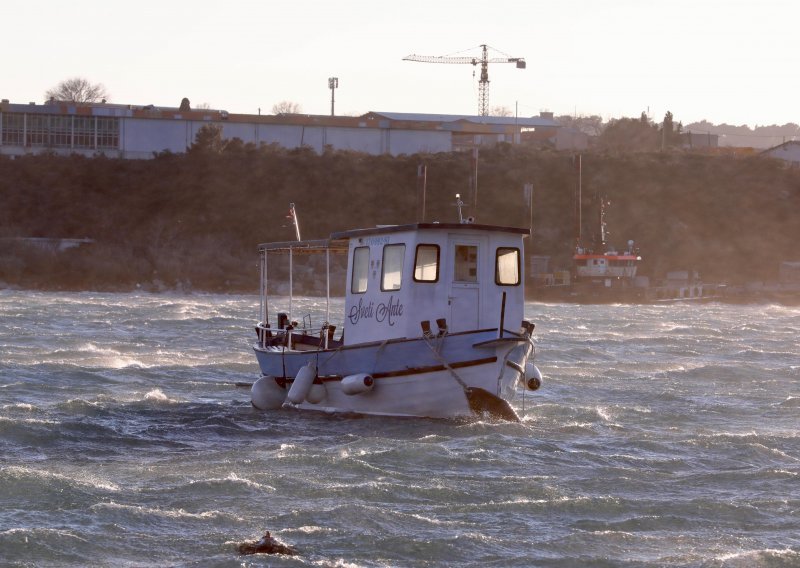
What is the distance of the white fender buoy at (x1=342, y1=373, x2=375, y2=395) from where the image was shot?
24891mm

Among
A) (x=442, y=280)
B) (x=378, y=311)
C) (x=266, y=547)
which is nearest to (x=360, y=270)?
(x=378, y=311)

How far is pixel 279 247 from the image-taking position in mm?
30016

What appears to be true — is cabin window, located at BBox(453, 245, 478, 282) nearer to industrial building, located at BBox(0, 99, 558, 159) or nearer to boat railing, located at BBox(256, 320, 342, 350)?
boat railing, located at BBox(256, 320, 342, 350)

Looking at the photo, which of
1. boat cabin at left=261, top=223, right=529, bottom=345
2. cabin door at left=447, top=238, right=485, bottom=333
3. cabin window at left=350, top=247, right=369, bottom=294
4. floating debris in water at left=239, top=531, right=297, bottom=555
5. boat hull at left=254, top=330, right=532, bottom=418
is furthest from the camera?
cabin window at left=350, top=247, right=369, bottom=294

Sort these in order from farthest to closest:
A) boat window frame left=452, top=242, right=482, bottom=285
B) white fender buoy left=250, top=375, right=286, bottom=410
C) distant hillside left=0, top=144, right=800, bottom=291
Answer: distant hillside left=0, top=144, right=800, bottom=291, white fender buoy left=250, top=375, right=286, bottom=410, boat window frame left=452, top=242, right=482, bottom=285

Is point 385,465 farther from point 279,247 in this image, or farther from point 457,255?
point 279,247

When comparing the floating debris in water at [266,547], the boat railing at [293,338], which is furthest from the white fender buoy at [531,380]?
the floating debris in water at [266,547]

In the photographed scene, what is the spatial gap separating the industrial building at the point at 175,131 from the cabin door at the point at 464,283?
92.1m

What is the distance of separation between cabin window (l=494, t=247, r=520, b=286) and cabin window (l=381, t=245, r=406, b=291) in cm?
184

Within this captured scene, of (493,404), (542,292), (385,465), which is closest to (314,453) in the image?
(385,465)

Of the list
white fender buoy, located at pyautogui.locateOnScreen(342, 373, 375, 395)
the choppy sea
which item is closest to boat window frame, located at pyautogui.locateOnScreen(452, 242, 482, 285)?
white fender buoy, located at pyautogui.locateOnScreen(342, 373, 375, 395)

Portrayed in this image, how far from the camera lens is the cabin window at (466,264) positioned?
25.1 m

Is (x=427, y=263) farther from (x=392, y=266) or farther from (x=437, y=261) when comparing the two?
(x=392, y=266)

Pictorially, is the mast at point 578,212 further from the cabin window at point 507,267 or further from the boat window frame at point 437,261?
the boat window frame at point 437,261
